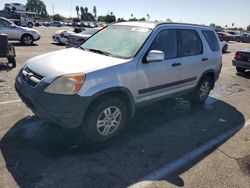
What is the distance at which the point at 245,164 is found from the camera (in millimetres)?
A: 3949

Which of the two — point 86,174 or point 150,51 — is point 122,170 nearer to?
point 86,174

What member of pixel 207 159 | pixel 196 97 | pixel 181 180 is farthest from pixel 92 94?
pixel 196 97

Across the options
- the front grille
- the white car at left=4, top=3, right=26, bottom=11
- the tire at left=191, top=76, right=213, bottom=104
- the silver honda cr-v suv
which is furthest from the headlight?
the white car at left=4, top=3, right=26, bottom=11

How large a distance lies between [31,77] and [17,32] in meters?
13.4

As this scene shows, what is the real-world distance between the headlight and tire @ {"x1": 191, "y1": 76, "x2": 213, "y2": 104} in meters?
3.48

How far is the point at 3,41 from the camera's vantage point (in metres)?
8.82

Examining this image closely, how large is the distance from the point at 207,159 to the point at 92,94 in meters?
2.01

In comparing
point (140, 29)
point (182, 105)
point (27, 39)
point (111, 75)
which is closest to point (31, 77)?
point (111, 75)

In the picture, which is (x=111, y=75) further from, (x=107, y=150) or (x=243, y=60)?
(x=243, y=60)

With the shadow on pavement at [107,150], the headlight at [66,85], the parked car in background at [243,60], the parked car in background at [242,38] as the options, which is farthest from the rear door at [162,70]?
the parked car in background at [242,38]

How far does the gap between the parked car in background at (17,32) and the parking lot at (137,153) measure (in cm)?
1127

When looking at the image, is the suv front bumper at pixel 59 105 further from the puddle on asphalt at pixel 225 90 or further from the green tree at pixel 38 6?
the green tree at pixel 38 6

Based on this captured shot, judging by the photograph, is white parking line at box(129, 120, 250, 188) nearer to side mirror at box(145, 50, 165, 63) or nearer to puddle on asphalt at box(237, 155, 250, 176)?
puddle on asphalt at box(237, 155, 250, 176)

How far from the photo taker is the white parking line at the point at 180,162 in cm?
340
